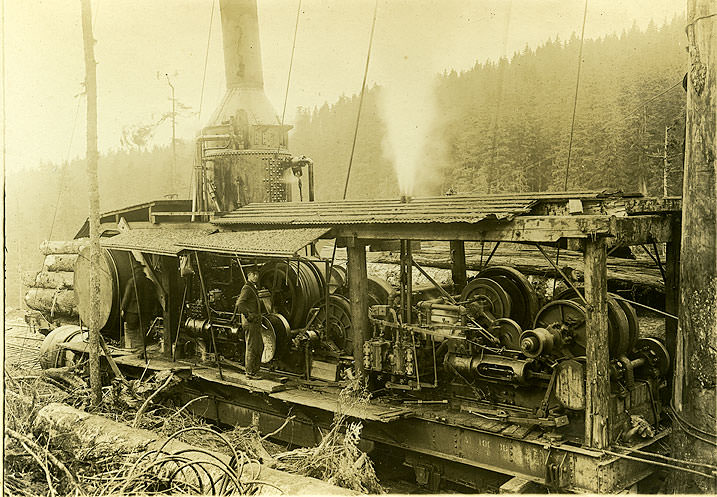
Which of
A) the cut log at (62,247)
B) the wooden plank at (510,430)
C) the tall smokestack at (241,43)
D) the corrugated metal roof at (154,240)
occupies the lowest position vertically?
the wooden plank at (510,430)

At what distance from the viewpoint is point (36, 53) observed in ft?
24.0

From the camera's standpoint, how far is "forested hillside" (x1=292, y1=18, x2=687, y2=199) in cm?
1573

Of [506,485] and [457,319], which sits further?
[457,319]

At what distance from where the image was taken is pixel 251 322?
9492mm

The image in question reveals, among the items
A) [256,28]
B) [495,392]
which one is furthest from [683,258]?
[256,28]

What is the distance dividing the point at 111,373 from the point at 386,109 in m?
7.07

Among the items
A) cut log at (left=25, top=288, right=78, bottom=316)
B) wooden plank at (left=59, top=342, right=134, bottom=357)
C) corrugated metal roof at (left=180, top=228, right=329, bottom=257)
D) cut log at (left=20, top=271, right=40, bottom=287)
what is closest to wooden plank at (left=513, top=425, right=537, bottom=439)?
corrugated metal roof at (left=180, top=228, right=329, bottom=257)

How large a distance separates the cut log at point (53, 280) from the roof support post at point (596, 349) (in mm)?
11530

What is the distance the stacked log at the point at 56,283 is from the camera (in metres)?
13.9

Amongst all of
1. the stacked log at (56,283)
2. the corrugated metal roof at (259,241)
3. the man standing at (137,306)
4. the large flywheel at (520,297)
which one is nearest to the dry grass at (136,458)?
the corrugated metal roof at (259,241)

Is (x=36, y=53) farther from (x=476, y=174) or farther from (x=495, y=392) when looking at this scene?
→ (x=476, y=174)

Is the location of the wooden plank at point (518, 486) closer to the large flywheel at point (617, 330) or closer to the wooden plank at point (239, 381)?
the large flywheel at point (617, 330)

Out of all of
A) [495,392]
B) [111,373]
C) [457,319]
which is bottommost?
[111,373]

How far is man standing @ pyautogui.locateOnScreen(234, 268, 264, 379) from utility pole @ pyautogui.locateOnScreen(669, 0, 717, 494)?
18.9 ft
